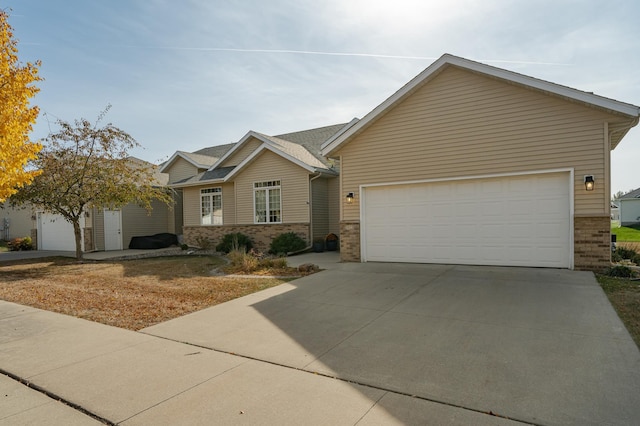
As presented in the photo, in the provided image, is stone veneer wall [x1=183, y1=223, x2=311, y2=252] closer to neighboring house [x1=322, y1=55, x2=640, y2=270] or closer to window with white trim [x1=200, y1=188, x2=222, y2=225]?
window with white trim [x1=200, y1=188, x2=222, y2=225]

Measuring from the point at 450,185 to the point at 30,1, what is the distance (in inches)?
423

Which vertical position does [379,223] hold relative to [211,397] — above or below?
above

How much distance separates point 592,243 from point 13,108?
42.6 ft

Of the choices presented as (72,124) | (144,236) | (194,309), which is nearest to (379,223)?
(194,309)

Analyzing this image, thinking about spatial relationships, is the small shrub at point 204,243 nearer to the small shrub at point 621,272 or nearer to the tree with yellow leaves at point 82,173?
the tree with yellow leaves at point 82,173

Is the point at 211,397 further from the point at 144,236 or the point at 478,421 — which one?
the point at 144,236

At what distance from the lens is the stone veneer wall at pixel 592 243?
852 centimetres

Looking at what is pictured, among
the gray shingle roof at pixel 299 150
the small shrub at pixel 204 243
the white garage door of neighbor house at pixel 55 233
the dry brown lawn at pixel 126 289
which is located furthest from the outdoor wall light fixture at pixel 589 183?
the white garage door of neighbor house at pixel 55 233

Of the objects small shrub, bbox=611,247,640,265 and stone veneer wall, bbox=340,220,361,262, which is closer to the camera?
small shrub, bbox=611,247,640,265

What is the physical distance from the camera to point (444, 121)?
1033 centimetres

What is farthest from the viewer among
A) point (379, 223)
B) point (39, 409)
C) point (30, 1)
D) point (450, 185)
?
point (379, 223)

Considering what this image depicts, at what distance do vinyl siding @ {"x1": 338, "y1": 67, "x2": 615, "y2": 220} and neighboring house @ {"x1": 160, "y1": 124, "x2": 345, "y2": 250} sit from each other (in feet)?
13.5

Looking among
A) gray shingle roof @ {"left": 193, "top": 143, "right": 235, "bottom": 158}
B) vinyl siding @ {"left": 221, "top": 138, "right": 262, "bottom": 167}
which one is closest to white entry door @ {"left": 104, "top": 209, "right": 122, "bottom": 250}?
vinyl siding @ {"left": 221, "top": 138, "right": 262, "bottom": 167}

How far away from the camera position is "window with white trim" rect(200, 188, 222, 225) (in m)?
18.6
